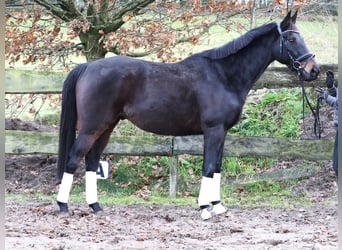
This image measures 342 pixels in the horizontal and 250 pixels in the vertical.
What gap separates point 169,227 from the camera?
4438 millimetres

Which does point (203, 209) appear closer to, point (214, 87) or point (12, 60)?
point (214, 87)

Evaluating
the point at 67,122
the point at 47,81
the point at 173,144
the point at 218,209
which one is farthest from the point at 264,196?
the point at 47,81

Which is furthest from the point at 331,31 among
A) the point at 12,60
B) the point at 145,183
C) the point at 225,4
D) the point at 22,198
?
the point at 22,198

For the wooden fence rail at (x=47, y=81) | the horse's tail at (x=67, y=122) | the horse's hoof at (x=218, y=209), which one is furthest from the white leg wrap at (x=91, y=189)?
the wooden fence rail at (x=47, y=81)

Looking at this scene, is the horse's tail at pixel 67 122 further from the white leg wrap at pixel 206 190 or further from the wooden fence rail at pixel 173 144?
the white leg wrap at pixel 206 190

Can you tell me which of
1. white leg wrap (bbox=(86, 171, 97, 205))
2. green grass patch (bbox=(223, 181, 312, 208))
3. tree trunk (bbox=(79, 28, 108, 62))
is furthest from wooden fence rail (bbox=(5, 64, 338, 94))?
white leg wrap (bbox=(86, 171, 97, 205))

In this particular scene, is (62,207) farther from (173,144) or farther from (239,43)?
(239,43)

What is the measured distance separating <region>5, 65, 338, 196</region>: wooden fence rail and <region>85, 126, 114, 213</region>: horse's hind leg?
83cm

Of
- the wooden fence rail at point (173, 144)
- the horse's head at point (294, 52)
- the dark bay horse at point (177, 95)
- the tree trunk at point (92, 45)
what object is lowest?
the wooden fence rail at point (173, 144)

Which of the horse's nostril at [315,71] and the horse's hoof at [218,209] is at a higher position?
the horse's nostril at [315,71]

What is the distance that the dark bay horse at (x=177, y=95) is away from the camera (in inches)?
194

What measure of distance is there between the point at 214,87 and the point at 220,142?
51 centimetres

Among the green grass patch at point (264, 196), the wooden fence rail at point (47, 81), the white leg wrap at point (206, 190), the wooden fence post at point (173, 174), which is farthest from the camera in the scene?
the wooden fence post at point (173, 174)

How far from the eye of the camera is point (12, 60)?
6652 mm
